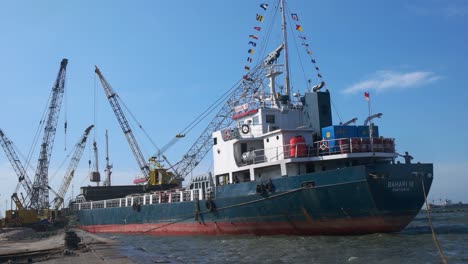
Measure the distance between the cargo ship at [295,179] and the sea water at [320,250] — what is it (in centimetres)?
108

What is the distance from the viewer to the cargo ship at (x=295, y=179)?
21.5 meters

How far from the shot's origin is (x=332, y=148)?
23.7 meters

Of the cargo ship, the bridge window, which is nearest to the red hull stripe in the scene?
the cargo ship

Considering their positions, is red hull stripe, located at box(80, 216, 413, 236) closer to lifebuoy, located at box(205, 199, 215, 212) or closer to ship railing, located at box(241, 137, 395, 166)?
A: lifebuoy, located at box(205, 199, 215, 212)

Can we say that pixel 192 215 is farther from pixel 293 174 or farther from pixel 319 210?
pixel 319 210

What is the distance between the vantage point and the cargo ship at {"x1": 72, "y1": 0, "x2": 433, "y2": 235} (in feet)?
70.5

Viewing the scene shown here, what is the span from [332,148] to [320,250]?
20.9ft

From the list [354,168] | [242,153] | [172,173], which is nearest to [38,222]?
[172,173]

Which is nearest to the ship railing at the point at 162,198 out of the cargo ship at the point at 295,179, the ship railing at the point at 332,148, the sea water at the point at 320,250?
the cargo ship at the point at 295,179

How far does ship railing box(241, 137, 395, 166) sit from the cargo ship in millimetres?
51

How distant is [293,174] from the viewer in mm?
24969

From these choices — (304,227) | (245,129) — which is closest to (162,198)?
(245,129)

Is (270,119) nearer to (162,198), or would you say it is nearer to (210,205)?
(210,205)

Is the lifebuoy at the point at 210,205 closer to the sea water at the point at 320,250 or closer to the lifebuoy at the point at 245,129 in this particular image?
the sea water at the point at 320,250
